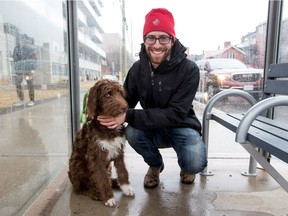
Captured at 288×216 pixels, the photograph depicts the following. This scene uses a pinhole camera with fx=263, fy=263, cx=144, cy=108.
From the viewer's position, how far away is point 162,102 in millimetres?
Answer: 2633

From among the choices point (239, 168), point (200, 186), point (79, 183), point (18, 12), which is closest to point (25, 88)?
point (18, 12)

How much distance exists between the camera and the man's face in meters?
2.42

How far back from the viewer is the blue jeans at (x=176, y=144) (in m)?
2.53

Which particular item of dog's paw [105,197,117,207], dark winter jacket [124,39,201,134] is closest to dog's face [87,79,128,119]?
dark winter jacket [124,39,201,134]

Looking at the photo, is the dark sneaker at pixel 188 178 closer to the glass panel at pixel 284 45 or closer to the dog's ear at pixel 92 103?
the dog's ear at pixel 92 103

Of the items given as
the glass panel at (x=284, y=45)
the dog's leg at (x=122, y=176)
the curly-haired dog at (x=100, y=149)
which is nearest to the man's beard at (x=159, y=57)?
the curly-haired dog at (x=100, y=149)

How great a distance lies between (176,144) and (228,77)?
4.81 ft

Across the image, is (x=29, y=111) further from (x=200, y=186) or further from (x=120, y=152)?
(x=200, y=186)

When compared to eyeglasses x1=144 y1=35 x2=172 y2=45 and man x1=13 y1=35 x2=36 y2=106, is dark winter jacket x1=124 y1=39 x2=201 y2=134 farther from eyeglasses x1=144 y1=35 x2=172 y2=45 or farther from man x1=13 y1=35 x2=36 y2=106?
man x1=13 y1=35 x2=36 y2=106

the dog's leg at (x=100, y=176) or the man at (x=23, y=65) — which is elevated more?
the man at (x=23, y=65)

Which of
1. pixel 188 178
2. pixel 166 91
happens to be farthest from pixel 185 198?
pixel 166 91

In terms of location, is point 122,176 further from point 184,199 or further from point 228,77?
point 228,77

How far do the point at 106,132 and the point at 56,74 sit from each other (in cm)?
108

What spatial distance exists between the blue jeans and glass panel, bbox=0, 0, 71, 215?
0.87 meters
